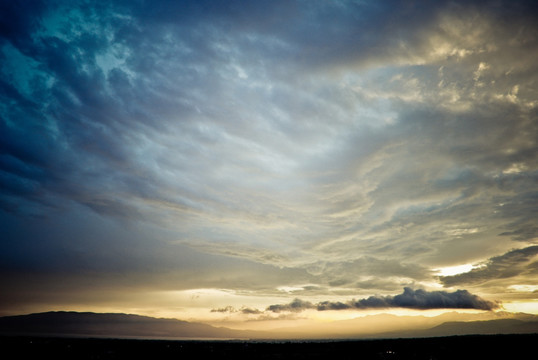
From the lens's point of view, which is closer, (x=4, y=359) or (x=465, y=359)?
(x=4, y=359)

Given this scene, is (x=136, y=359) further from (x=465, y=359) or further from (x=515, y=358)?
Answer: (x=515, y=358)

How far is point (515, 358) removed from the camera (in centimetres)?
12700

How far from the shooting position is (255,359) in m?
127

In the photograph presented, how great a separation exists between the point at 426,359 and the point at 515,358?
35566 mm

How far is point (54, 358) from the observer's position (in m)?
111

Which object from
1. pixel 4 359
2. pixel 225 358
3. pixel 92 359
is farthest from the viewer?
pixel 225 358

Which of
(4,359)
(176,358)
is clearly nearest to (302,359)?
(176,358)

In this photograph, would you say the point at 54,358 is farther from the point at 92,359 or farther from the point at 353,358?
the point at 353,358

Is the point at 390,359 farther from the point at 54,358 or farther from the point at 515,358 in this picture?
the point at 54,358

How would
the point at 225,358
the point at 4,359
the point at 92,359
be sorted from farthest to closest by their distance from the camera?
the point at 225,358
the point at 92,359
the point at 4,359

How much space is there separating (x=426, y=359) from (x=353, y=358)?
31.5m

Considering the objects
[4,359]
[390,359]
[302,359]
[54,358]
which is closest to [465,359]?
[390,359]

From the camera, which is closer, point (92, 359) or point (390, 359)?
point (92, 359)

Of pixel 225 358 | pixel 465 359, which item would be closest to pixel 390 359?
pixel 465 359
